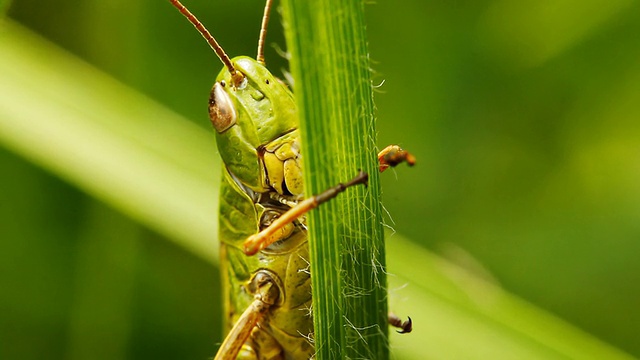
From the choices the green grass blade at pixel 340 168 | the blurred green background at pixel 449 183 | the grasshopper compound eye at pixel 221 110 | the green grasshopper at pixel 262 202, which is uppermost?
the blurred green background at pixel 449 183

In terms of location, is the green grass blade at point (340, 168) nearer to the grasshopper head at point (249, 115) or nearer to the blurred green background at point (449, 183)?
the grasshopper head at point (249, 115)

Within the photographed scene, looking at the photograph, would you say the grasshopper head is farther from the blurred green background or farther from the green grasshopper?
the blurred green background

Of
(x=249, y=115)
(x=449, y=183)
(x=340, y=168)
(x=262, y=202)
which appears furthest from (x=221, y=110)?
(x=449, y=183)

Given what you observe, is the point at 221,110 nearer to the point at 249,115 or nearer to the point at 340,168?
the point at 249,115

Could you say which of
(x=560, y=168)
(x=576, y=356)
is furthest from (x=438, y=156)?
(x=576, y=356)

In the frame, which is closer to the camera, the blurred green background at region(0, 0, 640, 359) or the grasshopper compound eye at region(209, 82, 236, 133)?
the grasshopper compound eye at region(209, 82, 236, 133)

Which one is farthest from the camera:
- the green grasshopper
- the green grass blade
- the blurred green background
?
the blurred green background

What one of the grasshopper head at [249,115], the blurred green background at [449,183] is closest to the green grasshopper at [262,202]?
the grasshopper head at [249,115]

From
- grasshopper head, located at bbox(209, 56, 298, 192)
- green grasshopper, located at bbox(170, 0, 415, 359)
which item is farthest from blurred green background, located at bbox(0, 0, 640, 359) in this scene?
grasshopper head, located at bbox(209, 56, 298, 192)
